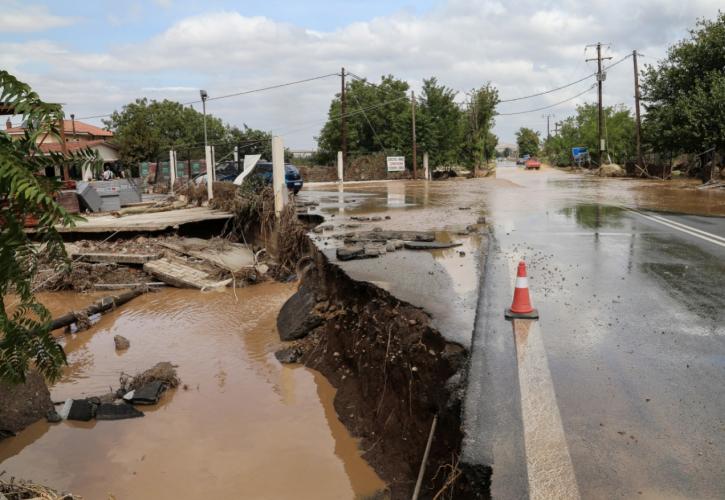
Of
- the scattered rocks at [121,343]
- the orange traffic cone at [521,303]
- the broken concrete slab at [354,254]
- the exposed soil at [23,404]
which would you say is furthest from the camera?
the scattered rocks at [121,343]

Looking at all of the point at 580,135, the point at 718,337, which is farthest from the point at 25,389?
the point at 580,135

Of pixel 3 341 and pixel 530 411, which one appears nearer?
pixel 3 341

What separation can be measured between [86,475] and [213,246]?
10.3 meters

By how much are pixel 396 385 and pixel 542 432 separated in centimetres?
191

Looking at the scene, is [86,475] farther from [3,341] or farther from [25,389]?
[3,341]

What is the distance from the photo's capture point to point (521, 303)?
557 cm

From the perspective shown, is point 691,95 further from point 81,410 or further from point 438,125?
point 81,410

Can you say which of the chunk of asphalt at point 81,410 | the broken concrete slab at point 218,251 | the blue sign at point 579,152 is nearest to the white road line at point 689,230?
the broken concrete slab at point 218,251

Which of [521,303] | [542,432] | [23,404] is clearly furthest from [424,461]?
[23,404]

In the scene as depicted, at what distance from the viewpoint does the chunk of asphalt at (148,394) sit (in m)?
6.58

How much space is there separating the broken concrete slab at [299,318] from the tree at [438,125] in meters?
33.3

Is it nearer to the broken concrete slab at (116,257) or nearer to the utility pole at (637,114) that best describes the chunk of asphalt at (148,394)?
the broken concrete slab at (116,257)

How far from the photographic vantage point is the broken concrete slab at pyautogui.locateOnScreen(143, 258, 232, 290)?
1277 centimetres

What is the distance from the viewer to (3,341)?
9.50 feet
